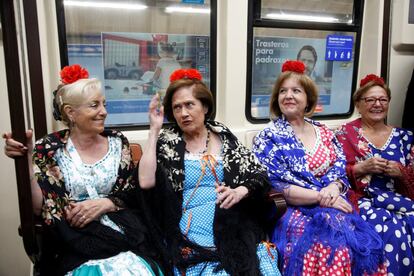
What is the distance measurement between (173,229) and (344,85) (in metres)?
2.30

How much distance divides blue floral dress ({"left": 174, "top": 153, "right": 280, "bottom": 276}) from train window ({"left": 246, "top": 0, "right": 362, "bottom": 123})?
1091mm

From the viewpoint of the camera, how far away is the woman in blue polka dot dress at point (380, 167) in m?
2.21

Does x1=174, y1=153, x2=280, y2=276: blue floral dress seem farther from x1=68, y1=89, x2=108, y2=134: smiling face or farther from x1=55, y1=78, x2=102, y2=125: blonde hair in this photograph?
x1=55, y1=78, x2=102, y2=125: blonde hair

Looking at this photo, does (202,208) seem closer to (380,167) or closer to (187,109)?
(187,109)

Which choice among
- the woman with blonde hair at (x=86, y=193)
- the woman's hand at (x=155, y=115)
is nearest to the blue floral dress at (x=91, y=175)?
the woman with blonde hair at (x=86, y=193)

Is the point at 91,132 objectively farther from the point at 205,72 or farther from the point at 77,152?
the point at 205,72

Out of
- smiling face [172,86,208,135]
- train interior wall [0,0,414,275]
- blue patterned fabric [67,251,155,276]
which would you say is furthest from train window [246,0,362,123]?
blue patterned fabric [67,251,155,276]

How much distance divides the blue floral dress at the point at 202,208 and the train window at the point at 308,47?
109cm

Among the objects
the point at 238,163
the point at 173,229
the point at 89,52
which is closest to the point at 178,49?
the point at 89,52

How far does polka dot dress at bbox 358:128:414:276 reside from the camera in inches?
83.6

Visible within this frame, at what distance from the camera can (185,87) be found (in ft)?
6.75

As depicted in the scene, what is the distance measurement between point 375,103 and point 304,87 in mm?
620

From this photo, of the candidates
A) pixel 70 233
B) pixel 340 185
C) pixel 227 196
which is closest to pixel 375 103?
pixel 340 185

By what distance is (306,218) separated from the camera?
82.1 inches
